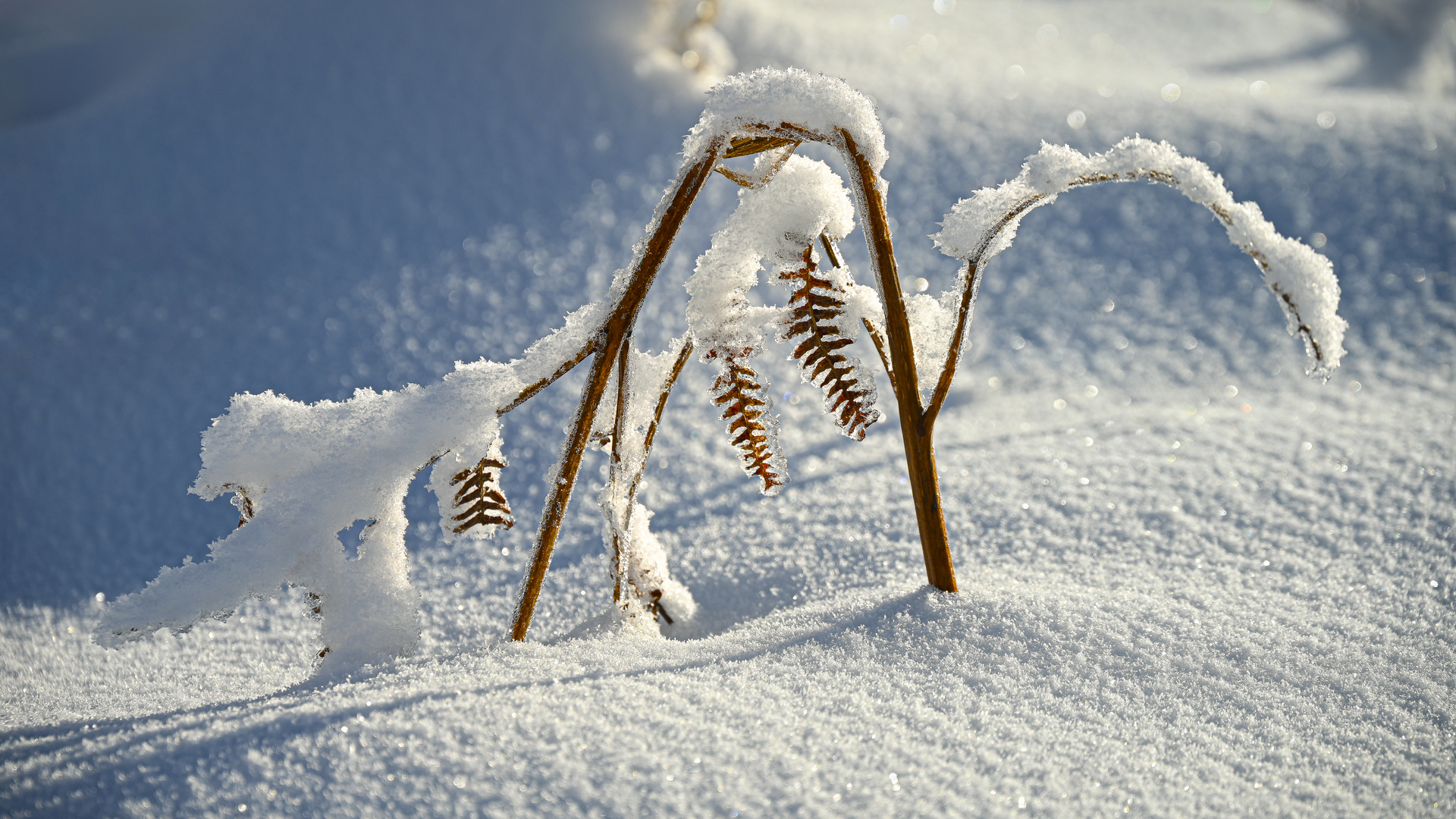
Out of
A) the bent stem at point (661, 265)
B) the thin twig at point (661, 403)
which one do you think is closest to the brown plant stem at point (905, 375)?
the bent stem at point (661, 265)

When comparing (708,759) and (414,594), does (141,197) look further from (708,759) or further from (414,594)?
(708,759)

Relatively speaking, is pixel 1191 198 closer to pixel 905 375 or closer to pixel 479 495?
pixel 905 375

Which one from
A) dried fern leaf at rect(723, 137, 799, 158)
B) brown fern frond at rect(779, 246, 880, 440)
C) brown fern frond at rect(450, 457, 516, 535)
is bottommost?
brown fern frond at rect(450, 457, 516, 535)

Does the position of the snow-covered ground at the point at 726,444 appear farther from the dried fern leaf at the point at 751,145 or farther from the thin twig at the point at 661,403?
the dried fern leaf at the point at 751,145

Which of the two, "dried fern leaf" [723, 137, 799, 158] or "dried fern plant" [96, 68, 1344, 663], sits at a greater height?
"dried fern leaf" [723, 137, 799, 158]

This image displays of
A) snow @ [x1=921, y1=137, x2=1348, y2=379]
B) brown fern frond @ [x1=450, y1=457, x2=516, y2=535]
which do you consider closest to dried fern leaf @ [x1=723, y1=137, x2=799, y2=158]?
snow @ [x1=921, y1=137, x2=1348, y2=379]

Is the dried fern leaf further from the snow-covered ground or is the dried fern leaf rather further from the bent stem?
the snow-covered ground
